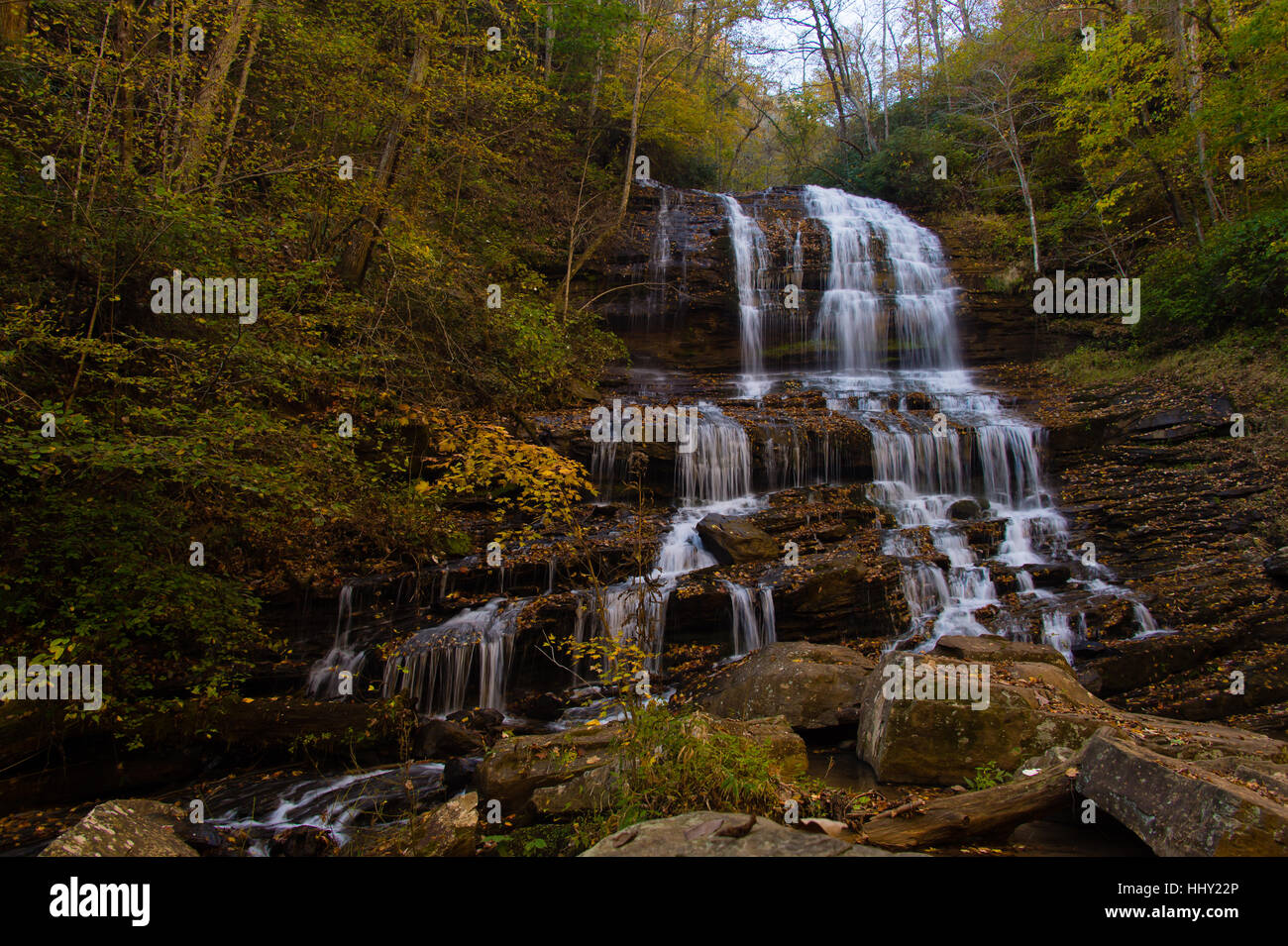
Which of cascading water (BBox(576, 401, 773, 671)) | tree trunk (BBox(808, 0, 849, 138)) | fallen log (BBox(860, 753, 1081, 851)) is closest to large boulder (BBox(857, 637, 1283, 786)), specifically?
fallen log (BBox(860, 753, 1081, 851))

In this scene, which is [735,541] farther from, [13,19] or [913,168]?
[913,168]

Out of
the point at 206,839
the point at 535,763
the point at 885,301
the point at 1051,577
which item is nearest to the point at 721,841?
the point at 535,763

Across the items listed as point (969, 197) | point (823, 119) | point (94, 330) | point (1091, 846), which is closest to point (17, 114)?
point (94, 330)

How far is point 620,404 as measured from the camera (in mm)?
15141

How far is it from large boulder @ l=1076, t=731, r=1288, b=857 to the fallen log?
16 cm

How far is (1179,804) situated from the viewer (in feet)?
9.91

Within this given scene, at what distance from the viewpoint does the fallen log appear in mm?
3529

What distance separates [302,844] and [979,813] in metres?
5.05

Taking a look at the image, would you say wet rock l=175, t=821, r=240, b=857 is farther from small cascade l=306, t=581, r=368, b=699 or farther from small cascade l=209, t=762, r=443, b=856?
small cascade l=306, t=581, r=368, b=699

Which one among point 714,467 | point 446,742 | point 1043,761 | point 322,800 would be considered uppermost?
point 714,467

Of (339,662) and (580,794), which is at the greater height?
(580,794)

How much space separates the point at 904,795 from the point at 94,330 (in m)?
9.12

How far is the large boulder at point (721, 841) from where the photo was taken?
269 cm
